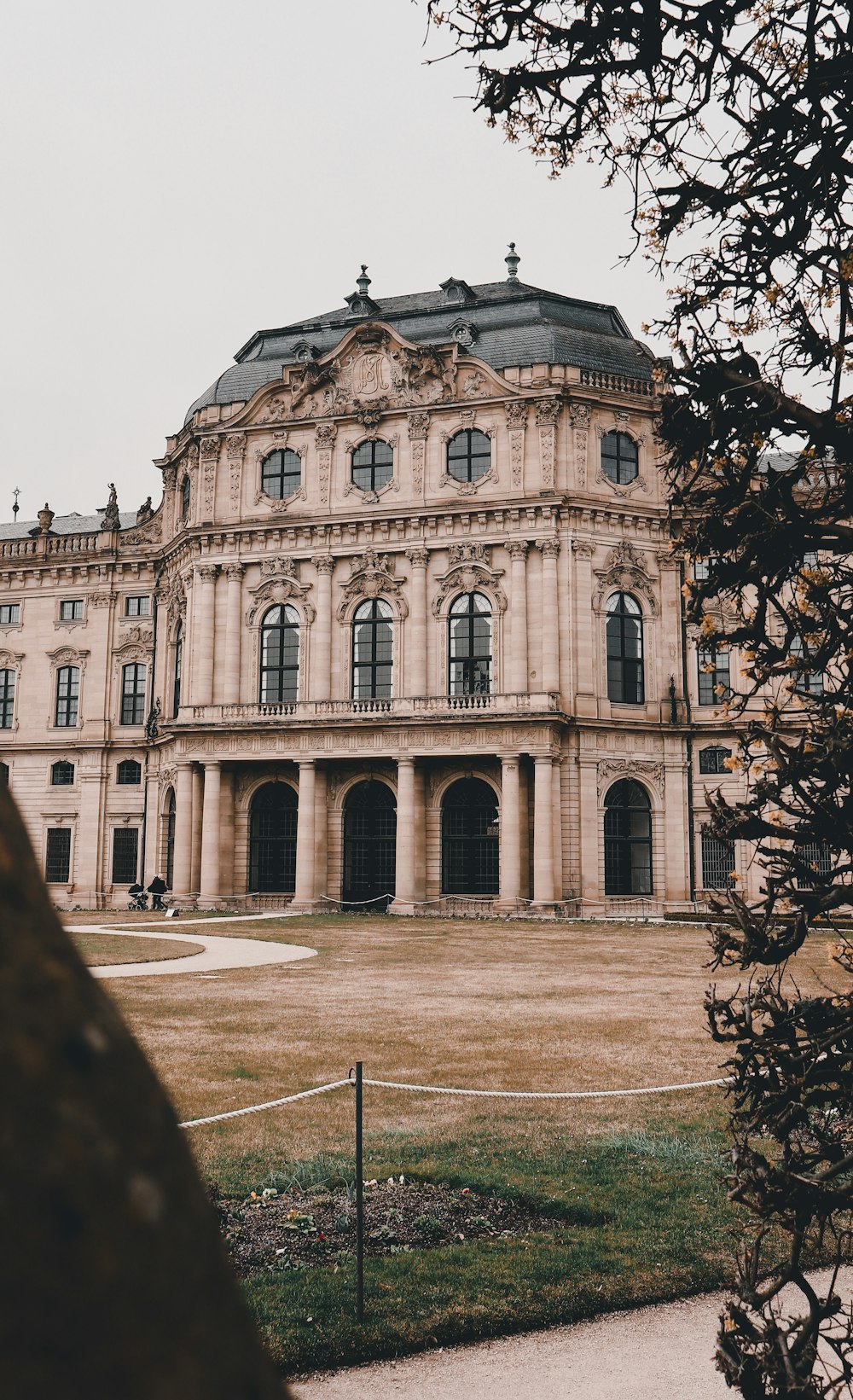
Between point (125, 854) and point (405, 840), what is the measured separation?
1671cm

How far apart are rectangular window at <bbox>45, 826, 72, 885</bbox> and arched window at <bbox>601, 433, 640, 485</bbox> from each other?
97.7 feet

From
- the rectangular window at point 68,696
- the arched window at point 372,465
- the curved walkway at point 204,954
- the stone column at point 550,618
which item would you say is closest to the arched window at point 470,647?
the stone column at point 550,618

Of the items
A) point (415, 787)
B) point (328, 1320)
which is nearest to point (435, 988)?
point (328, 1320)

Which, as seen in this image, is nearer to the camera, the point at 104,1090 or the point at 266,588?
the point at 104,1090

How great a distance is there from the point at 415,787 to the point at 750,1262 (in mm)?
37498

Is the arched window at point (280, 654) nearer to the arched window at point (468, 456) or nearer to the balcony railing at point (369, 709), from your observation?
the balcony railing at point (369, 709)

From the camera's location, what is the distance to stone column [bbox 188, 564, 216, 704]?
4588 centimetres

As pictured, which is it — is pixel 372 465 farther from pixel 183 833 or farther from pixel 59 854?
pixel 59 854

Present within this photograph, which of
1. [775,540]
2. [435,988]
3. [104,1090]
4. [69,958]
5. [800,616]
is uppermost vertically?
[775,540]

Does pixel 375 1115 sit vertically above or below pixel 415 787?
below

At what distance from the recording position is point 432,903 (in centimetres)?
4144

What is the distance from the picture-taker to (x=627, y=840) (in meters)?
43.2

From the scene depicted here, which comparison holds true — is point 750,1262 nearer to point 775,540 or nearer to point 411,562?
point 775,540

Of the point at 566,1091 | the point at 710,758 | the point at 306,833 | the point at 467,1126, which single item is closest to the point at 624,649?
the point at 710,758
